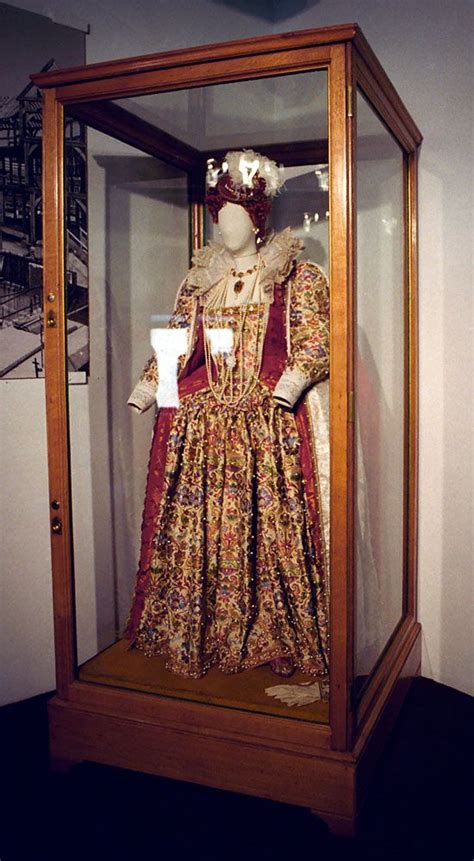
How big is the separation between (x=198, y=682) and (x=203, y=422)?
2.26 feet

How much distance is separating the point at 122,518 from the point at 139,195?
0.94 m

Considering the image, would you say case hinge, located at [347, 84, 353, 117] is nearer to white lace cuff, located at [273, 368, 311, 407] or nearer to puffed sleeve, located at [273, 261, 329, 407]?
puffed sleeve, located at [273, 261, 329, 407]

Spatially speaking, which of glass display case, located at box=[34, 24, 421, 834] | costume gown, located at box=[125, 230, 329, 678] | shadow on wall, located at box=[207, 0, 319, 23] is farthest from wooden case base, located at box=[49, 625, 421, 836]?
shadow on wall, located at box=[207, 0, 319, 23]

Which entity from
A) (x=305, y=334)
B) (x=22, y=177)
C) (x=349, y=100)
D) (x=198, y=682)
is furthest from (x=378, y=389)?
(x=22, y=177)

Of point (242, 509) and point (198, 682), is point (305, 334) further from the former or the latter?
point (198, 682)

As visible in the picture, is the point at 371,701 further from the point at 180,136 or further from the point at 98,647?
the point at 180,136

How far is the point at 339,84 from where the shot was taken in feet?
5.69

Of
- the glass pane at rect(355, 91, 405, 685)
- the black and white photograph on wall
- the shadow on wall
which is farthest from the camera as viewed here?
the shadow on wall

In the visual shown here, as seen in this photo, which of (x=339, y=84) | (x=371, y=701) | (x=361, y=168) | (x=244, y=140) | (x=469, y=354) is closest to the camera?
(x=339, y=84)

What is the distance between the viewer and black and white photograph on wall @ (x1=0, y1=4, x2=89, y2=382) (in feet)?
8.14

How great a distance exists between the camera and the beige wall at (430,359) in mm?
2545

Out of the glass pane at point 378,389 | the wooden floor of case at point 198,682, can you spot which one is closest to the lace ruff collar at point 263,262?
the glass pane at point 378,389

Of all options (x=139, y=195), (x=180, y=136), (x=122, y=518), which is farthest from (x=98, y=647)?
(x=180, y=136)

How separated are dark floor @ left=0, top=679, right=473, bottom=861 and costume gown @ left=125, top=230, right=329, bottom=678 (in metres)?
0.33
